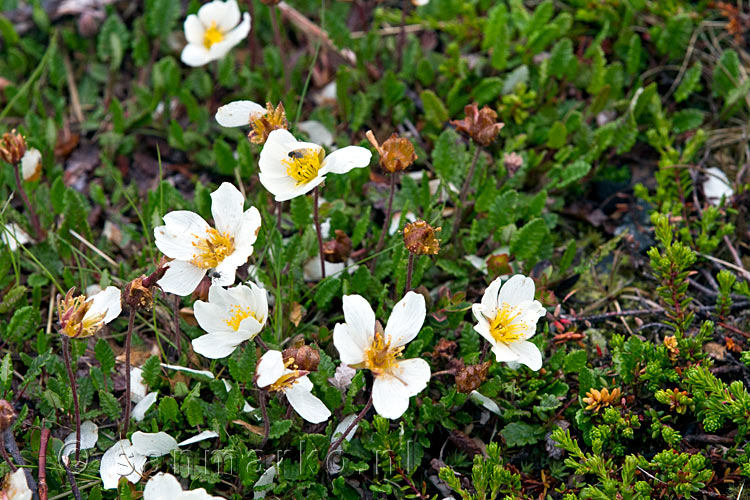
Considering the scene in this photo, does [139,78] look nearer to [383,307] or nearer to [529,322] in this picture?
[383,307]

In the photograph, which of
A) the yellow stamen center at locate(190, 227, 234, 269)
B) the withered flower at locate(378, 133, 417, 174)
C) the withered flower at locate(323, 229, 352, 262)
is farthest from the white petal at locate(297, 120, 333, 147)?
the yellow stamen center at locate(190, 227, 234, 269)

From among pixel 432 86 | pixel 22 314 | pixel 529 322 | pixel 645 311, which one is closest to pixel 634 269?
pixel 645 311

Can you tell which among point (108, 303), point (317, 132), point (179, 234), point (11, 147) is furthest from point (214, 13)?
point (108, 303)

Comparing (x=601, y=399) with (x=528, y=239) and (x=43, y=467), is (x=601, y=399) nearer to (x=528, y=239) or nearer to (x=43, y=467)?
(x=528, y=239)

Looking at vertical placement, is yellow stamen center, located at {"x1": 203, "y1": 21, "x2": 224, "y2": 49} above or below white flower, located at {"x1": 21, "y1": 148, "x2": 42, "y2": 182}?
above

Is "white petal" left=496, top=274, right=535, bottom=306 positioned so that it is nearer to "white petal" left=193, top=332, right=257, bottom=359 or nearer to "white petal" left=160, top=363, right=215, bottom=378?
"white petal" left=193, top=332, right=257, bottom=359
